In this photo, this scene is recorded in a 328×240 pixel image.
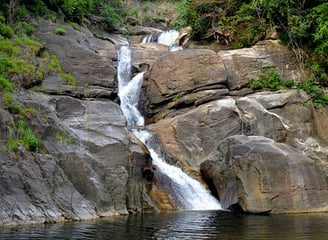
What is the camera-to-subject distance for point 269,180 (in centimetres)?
2138

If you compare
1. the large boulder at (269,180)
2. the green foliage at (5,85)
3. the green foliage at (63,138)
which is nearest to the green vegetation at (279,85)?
the large boulder at (269,180)

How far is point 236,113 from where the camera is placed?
87.4ft

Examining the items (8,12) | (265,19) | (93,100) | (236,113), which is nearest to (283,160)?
(236,113)

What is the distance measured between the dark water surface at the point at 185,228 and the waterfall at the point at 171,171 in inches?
120

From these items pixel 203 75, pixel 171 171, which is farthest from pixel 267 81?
pixel 171 171

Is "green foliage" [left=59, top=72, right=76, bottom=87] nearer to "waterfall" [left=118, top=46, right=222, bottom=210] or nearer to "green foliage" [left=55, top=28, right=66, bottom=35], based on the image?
"waterfall" [left=118, top=46, right=222, bottom=210]

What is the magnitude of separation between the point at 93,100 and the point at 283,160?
1029 cm

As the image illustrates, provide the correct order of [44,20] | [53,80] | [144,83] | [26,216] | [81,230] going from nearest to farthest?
[81,230], [26,216], [53,80], [144,83], [44,20]

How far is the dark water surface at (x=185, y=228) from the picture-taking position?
44.6 ft

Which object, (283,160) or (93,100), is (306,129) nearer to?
(283,160)

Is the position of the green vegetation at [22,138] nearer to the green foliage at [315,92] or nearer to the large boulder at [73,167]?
the large boulder at [73,167]

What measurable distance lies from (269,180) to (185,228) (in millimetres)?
7303

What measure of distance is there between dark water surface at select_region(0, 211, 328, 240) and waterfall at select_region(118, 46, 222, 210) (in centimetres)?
305

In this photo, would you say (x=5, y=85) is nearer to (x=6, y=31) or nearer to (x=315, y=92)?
(x=6, y=31)
